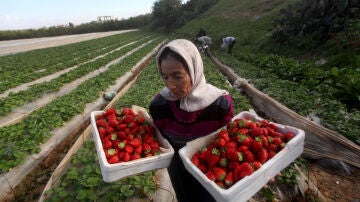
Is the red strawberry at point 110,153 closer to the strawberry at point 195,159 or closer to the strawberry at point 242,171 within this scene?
the strawberry at point 195,159

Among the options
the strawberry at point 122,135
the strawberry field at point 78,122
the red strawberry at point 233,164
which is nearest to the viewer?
the red strawberry at point 233,164

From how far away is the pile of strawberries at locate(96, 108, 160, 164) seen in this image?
2055 mm

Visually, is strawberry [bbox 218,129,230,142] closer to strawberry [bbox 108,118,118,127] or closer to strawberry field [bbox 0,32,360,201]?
strawberry [bbox 108,118,118,127]

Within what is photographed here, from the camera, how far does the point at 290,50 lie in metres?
11.8

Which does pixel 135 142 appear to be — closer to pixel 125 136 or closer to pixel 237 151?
pixel 125 136

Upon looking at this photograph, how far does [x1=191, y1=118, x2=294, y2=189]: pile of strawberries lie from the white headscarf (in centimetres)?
28

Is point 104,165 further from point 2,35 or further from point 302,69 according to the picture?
point 2,35

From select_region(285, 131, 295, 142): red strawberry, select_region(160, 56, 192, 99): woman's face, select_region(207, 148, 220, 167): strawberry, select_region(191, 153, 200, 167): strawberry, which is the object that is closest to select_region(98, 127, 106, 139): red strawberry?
select_region(160, 56, 192, 99): woman's face

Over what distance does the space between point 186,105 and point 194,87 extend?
156 millimetres

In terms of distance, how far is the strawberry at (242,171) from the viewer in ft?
5.23

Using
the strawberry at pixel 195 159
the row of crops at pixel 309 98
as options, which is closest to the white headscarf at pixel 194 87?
the strawberry at pixel 195 159

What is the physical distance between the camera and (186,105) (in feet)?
6.63

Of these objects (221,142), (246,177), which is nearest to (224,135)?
(221,142)

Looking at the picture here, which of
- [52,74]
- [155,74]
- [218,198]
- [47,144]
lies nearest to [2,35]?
[52,74]
